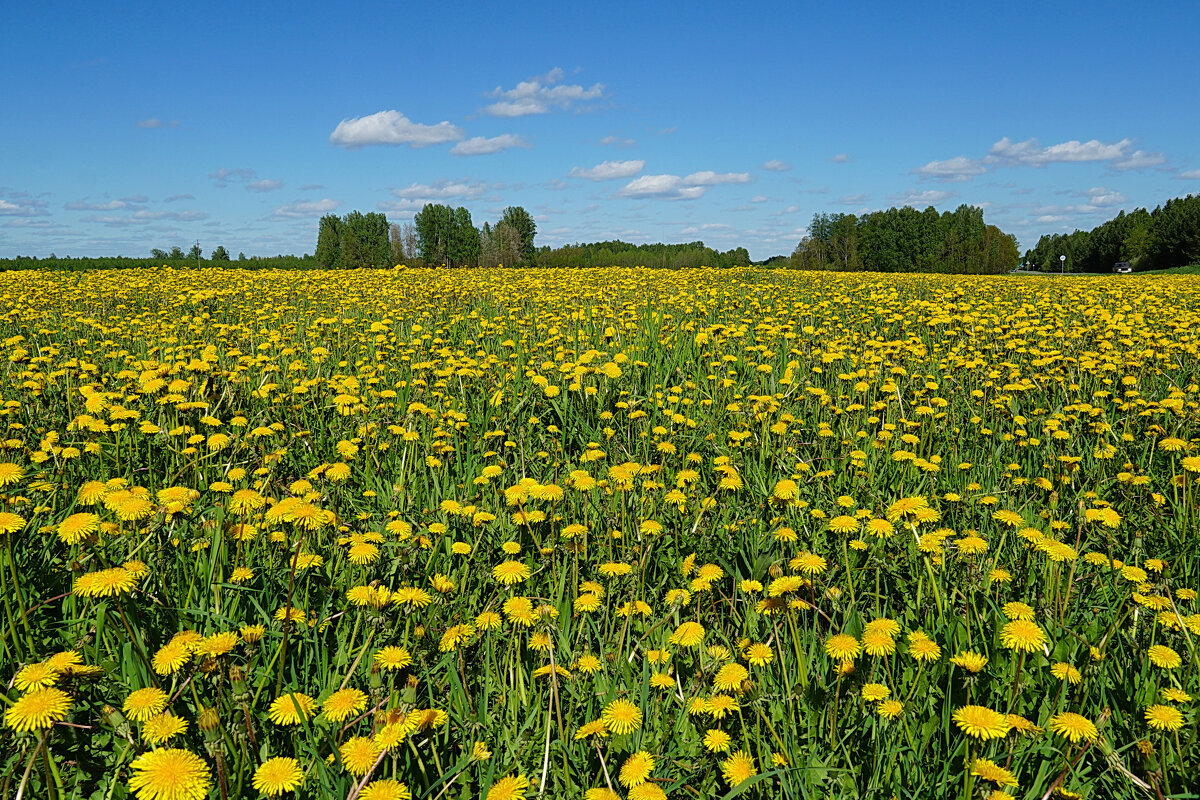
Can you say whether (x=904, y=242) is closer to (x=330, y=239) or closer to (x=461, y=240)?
(x=461, y=240)

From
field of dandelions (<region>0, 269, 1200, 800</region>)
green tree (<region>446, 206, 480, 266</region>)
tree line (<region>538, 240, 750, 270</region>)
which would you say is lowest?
field of dandelions (<region>0, 269, 1200, 800</region>)

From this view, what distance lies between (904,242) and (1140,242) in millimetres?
30307

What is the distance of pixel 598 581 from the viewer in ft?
8.40

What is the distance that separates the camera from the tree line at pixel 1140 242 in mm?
63688

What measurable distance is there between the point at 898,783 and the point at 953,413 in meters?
3.73

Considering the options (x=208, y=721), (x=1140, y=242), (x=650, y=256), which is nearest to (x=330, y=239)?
(x=650, y=256)

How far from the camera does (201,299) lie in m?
9.11

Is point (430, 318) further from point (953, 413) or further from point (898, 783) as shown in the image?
point (898, 783)

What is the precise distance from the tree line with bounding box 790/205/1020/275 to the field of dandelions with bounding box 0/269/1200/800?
2555 inches

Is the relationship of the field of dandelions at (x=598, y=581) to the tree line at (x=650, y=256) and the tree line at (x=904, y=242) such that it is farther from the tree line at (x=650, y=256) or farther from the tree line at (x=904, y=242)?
the tree line at (x=904, y=242)

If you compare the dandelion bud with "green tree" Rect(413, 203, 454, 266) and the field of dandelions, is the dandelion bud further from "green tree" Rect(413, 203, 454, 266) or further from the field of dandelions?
"green tree" Rect(413, 203, 454, 266)

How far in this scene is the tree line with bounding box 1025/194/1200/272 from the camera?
63688 millimetres

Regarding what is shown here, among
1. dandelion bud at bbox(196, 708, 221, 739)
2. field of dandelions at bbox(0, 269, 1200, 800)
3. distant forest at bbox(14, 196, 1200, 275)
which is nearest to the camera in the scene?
dandelion bud at bbox(196, 708, 221, 739)

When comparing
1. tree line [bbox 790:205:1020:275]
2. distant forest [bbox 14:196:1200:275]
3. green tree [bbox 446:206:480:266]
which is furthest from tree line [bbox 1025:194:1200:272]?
green tree [bbox 446:206:480:266]
